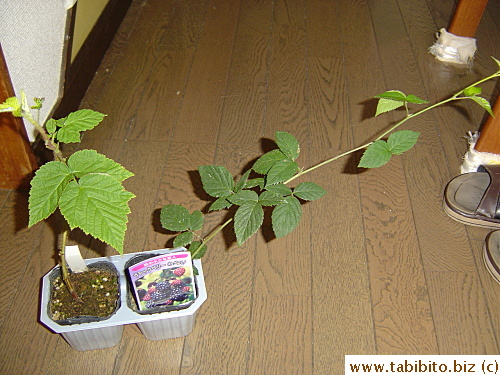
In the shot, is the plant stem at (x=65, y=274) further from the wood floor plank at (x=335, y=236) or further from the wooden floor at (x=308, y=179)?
the wood floor plank at (x=335, y=236)

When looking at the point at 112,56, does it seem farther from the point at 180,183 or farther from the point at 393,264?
the point at 393,264

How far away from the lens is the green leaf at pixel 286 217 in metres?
0.84

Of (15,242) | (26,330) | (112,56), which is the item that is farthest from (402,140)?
(112,56)

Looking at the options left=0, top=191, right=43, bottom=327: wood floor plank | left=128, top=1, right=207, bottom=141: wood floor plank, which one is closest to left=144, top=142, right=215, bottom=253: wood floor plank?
left=128, top=1, right=207, bottom=141: wood floor plank

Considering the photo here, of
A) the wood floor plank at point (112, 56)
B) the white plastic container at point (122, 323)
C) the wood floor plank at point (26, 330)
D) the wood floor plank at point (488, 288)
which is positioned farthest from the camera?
the wood floor plank at point (112, 56)

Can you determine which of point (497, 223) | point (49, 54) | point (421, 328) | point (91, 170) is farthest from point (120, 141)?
point (497, 223)

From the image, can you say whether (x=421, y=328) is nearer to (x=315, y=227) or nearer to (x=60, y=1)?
(x=315, y=227)

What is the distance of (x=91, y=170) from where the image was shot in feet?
2.67

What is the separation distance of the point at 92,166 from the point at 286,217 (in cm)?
35

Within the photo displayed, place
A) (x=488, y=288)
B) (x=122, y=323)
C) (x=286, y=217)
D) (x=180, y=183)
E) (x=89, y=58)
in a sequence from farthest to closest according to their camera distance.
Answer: (x=89, y=58) < (x=180, y=183) < (x=488, y=288) < (x=122, y=323) < (x=286, y=217)

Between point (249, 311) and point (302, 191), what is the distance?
531 millimetres

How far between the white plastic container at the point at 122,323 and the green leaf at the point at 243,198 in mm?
325

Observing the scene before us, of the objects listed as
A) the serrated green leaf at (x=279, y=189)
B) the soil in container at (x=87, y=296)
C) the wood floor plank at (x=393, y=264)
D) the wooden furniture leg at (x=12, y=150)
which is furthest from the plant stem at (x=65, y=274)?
the wood floor plank at (x=393, y=264)

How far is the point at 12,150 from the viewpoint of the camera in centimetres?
150
